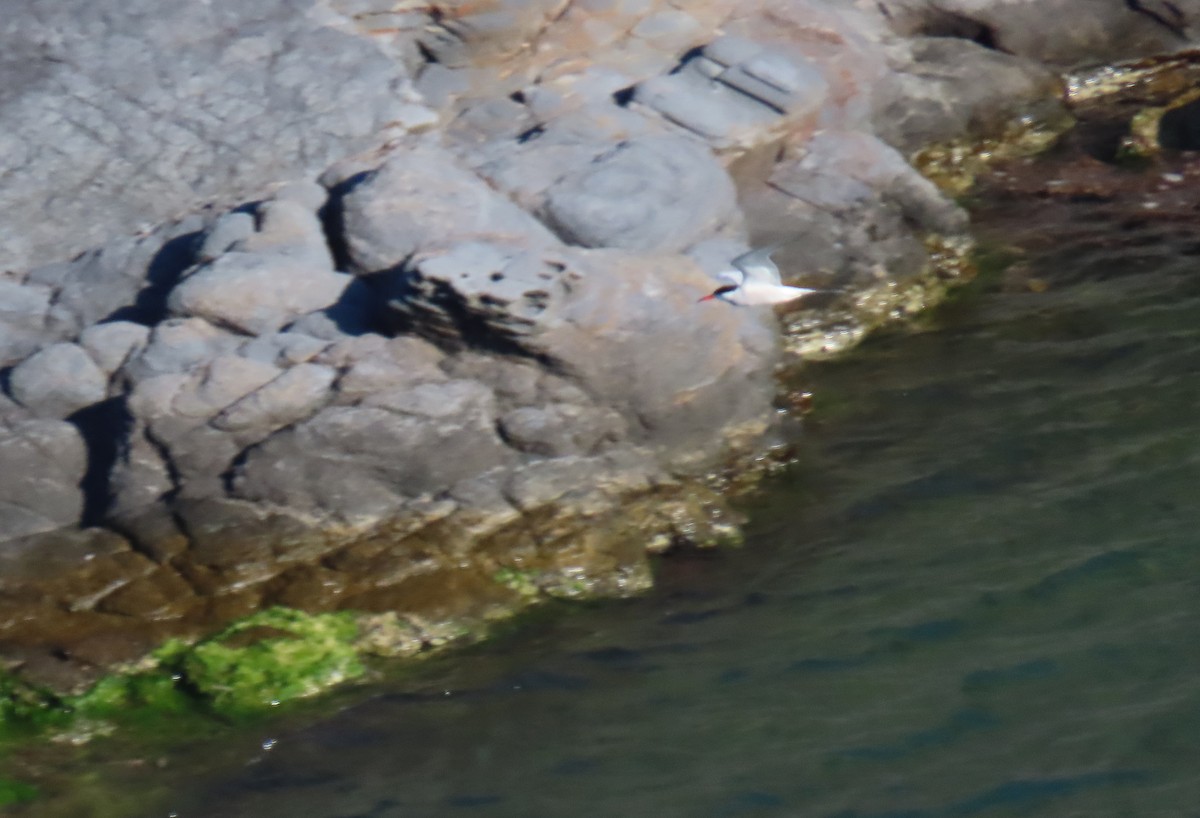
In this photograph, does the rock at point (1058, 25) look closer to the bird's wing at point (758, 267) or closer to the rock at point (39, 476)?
the bird's wing at point (758, 267)

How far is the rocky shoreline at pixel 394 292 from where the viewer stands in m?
6.32

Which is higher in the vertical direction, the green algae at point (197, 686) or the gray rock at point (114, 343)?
→ the gray rock at point (114, 343)

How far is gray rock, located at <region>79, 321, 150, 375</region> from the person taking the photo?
672 centimetres

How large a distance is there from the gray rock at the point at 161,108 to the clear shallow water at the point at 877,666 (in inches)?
125

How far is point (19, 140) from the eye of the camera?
309 inches

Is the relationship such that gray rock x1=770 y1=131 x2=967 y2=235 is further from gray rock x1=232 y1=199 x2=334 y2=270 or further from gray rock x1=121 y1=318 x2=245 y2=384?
gray rock x1=121 y1=318 x2=245 y2=384

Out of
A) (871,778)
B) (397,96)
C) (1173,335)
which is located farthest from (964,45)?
(871,778)

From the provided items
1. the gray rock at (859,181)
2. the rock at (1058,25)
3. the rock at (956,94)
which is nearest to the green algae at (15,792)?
the gray rock at (859,181)

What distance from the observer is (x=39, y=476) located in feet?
21.4

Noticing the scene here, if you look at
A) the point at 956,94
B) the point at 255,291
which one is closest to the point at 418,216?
the point at 255,291

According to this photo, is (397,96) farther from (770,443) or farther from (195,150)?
(770,443)

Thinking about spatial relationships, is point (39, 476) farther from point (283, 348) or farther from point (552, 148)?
point (552, 148)

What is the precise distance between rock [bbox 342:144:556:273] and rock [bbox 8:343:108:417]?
51.1 inches

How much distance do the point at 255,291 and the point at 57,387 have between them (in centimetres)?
96
